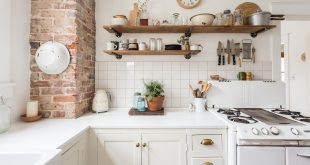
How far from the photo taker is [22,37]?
1.71 metres

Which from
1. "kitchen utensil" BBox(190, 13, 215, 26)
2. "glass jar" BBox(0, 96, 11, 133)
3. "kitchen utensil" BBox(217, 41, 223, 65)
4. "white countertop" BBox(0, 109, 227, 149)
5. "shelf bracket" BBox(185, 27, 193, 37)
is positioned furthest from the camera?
"kitchen utensil" BBox(217, 41, 223, 65)

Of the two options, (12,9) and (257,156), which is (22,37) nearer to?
(12,9)

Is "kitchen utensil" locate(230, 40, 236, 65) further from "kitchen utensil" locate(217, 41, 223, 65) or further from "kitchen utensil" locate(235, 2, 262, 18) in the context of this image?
"kitchen utensil" locate(235, 2, 262, 18)

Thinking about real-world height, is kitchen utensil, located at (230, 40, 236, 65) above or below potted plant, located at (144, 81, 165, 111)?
above

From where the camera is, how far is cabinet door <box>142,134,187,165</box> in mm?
1573

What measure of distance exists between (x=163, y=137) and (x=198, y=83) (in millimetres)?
935

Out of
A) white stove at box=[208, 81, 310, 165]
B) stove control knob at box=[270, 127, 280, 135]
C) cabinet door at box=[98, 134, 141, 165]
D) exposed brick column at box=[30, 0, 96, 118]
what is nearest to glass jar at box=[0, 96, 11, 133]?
exposed brick column at box=[30, 0, 96, 118]

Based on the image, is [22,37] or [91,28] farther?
[91,28]

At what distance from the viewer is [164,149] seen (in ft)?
5.21

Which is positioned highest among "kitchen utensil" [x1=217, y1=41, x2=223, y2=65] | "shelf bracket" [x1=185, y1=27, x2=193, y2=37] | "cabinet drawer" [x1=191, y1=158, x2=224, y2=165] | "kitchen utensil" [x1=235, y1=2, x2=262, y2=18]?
"kitchen utensil" [x1=235, y1=2, x2=262, y2=18]

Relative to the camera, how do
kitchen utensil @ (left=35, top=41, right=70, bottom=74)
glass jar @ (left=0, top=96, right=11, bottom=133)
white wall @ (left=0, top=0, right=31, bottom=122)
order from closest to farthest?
glass jar @ (left=0, top=96, right=11, bottom=133)
white wall @ (left=0, top=0, right=31, bottom=122)
kitchen utensil @ (left=35, top=41, right=70, bottom=74)

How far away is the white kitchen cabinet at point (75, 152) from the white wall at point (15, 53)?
2.19 feet

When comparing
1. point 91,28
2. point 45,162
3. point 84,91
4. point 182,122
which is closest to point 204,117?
point 182,122

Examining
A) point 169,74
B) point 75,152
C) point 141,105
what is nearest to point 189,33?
point 169,74
